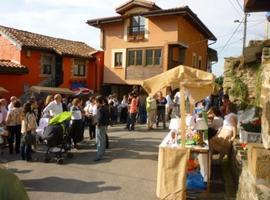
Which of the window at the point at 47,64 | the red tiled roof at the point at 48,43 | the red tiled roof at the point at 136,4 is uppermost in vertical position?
the red tiled roof at the point at 136,4

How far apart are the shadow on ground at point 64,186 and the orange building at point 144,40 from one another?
58.7 ft

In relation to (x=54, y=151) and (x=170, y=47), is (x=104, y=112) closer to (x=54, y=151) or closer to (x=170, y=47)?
(x=54, y=151)

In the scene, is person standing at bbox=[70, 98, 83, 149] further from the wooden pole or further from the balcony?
the balcony

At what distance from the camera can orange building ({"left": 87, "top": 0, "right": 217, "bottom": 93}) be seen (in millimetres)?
25141

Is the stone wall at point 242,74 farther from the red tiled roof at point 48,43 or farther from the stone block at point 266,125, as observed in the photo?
the red tiled roof at point 48,43

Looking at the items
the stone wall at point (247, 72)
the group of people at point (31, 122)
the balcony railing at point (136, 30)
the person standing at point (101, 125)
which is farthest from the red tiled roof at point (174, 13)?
the person standing at point (101, 125)

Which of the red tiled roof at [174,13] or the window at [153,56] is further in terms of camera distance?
the window at [153,56]

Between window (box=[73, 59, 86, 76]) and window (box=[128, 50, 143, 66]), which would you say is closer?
window (box=[128, 50, 143, 66])

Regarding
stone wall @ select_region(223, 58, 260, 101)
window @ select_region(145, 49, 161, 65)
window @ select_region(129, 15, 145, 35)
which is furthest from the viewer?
window @ select_region(129, 15, 145, 35)

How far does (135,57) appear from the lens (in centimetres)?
2667

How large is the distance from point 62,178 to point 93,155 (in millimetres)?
2573

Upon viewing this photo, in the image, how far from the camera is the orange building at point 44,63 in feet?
71.6

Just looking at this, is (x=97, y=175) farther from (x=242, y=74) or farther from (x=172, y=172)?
(x=242, y=74)

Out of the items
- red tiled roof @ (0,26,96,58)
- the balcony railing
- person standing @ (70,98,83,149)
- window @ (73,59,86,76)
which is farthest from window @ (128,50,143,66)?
person standing @ (70,98,83,149)
